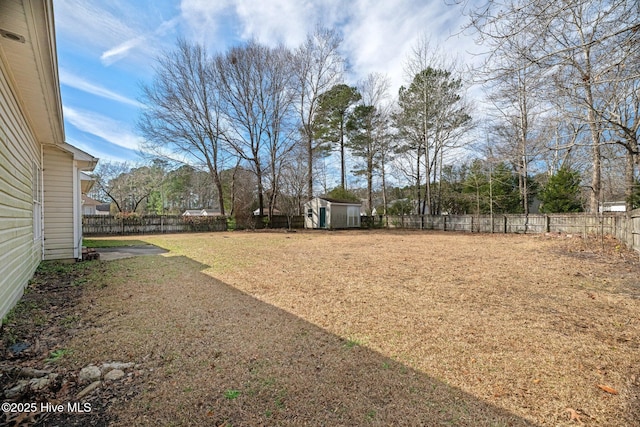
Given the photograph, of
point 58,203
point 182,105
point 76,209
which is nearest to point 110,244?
point 76,209

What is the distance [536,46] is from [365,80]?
21.1 m

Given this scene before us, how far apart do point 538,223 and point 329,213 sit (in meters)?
12.1

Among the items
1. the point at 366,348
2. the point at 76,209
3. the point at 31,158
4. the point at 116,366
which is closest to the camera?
the point at 116,366


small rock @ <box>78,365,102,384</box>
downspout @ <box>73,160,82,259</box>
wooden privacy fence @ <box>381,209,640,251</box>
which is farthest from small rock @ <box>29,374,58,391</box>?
wooden privacy fence @ <box>381,209,640,251</box>

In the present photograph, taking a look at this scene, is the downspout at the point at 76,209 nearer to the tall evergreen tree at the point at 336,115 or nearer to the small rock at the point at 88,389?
the small rock at the point at 88,389

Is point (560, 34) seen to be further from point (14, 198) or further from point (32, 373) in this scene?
point (14, 198)

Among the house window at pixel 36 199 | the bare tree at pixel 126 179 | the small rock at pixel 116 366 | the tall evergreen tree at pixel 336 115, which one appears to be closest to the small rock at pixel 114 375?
the small rock at pixel 116 366

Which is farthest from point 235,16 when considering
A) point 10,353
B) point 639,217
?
point 639,217

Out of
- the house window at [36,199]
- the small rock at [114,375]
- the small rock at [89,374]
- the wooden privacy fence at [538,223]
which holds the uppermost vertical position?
the house window at [36,199]

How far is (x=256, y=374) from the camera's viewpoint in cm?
220

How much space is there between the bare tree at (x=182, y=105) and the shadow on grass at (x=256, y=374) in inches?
701

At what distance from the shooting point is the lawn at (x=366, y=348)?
1806 mm

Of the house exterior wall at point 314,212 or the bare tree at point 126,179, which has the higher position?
the bare tree at point 126,179

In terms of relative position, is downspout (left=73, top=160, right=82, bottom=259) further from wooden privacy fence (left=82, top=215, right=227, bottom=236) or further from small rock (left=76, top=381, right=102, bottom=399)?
wooden privacy fence (left=82, top=215, right=227, bottom=236)
